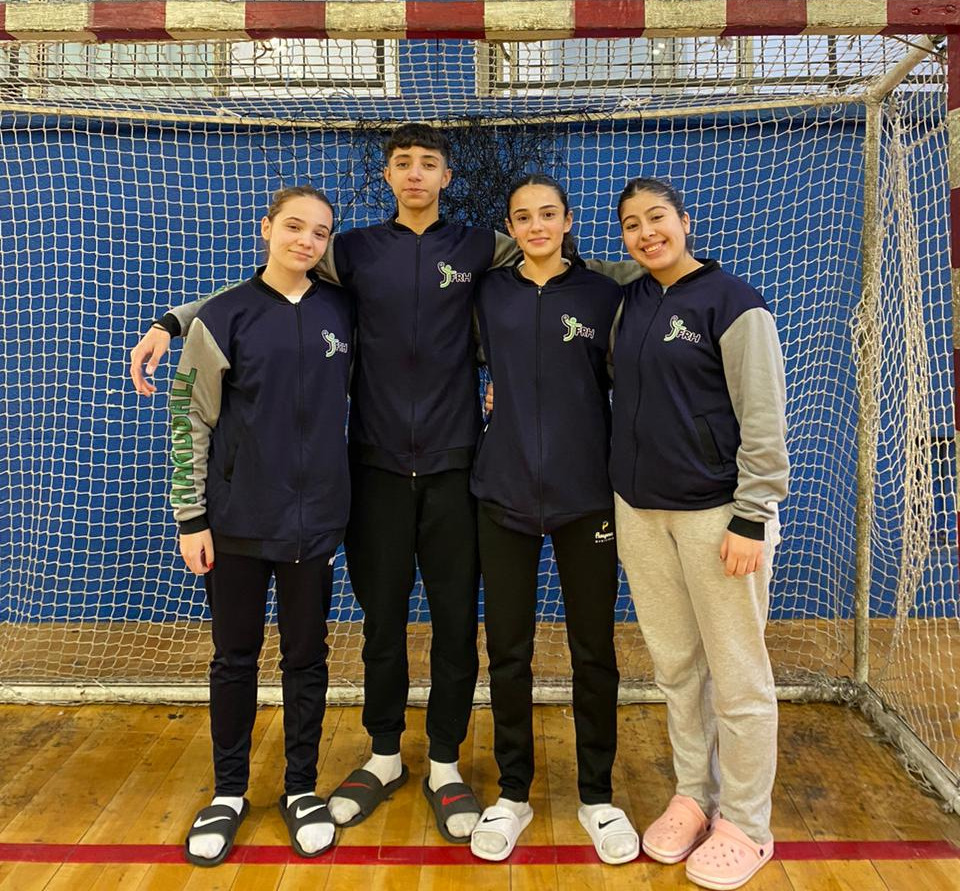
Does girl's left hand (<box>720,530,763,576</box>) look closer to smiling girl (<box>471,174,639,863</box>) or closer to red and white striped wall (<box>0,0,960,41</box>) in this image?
smiling girl (<box>471,174,639,863</box>)

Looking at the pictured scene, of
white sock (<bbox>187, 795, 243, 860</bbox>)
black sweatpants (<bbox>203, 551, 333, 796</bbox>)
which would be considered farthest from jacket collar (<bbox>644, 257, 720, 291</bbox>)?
white sock (<bbox>187, 795, 243, 860</bbox>)

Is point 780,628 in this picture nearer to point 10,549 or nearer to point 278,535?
point 278,535

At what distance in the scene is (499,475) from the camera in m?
1.79

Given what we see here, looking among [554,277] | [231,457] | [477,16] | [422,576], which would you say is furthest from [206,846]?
[477,16]

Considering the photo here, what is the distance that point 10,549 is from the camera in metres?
3.20

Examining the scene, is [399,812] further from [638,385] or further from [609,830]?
[638,385]

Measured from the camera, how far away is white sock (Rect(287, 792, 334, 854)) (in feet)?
6.03

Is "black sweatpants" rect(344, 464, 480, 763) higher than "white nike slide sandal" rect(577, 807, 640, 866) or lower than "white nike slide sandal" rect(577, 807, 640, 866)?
higher

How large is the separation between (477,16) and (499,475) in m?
0.98

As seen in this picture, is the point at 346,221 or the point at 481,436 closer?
the point at 481,436

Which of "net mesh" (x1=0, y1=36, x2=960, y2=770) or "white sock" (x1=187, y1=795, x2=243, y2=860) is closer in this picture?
"white sock" (x1=187, y1=795, x2=243, y2=860)

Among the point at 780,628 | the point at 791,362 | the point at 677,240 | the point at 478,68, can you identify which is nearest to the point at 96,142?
the point at 478,68

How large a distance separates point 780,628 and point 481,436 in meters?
1.85

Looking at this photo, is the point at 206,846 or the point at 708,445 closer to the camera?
the point at 708,445
